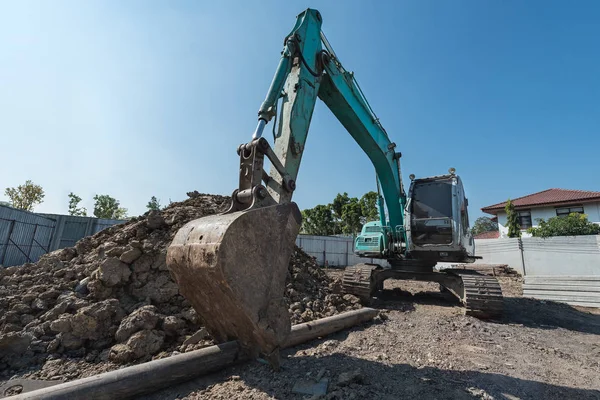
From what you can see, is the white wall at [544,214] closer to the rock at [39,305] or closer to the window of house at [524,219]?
the window of house at [524,219]

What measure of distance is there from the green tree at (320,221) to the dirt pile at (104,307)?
2683 centimetres

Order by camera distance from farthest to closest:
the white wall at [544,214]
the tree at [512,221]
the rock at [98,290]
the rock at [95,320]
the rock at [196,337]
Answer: the tree at [512,221], the white wall at [544,214], the rock at [98,290], the rock at [95,320], the rock at [196,337]

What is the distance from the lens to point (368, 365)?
Answer: 3.29m

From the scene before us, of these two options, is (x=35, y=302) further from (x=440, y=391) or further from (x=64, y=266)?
(x=440, y=391)

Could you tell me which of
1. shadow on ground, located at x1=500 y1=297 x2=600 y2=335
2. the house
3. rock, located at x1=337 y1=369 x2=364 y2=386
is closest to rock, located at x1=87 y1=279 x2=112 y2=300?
rock, located at x1=337 y1=369 x2=364 y2=386

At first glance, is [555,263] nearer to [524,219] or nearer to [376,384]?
[524,219]

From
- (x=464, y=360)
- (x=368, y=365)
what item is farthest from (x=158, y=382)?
(x=464, y=360)

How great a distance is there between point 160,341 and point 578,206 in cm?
2898

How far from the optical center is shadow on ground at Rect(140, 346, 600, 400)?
2.64m

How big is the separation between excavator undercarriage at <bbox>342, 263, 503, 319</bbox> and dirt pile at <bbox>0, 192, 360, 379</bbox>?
93 centimetres

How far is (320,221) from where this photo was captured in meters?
33.3

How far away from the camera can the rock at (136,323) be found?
368 centimetres

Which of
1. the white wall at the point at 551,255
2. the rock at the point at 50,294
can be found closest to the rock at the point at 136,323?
the rock at the point at 50,294

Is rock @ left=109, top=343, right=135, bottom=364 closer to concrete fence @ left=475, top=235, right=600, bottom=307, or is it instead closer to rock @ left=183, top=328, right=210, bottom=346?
rock @ left=183, top=328, right=210, bottom=346
